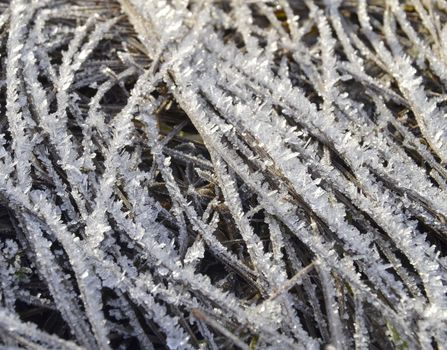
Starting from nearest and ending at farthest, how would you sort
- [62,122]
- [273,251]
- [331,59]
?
[273,251] → [62,122] → [331,59]

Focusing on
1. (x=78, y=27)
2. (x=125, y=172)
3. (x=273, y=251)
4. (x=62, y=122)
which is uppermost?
(x=78, y=27)

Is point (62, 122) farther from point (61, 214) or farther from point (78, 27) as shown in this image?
point (78, 27)

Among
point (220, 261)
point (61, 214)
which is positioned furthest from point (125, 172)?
point (220, 261)

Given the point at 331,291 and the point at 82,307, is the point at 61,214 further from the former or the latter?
the point at 331,291

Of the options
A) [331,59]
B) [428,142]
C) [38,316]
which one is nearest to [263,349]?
[38,316]

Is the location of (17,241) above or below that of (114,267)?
above

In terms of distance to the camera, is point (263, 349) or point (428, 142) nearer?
point (263, 349)

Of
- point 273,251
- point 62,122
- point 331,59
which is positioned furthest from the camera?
point 331,59
